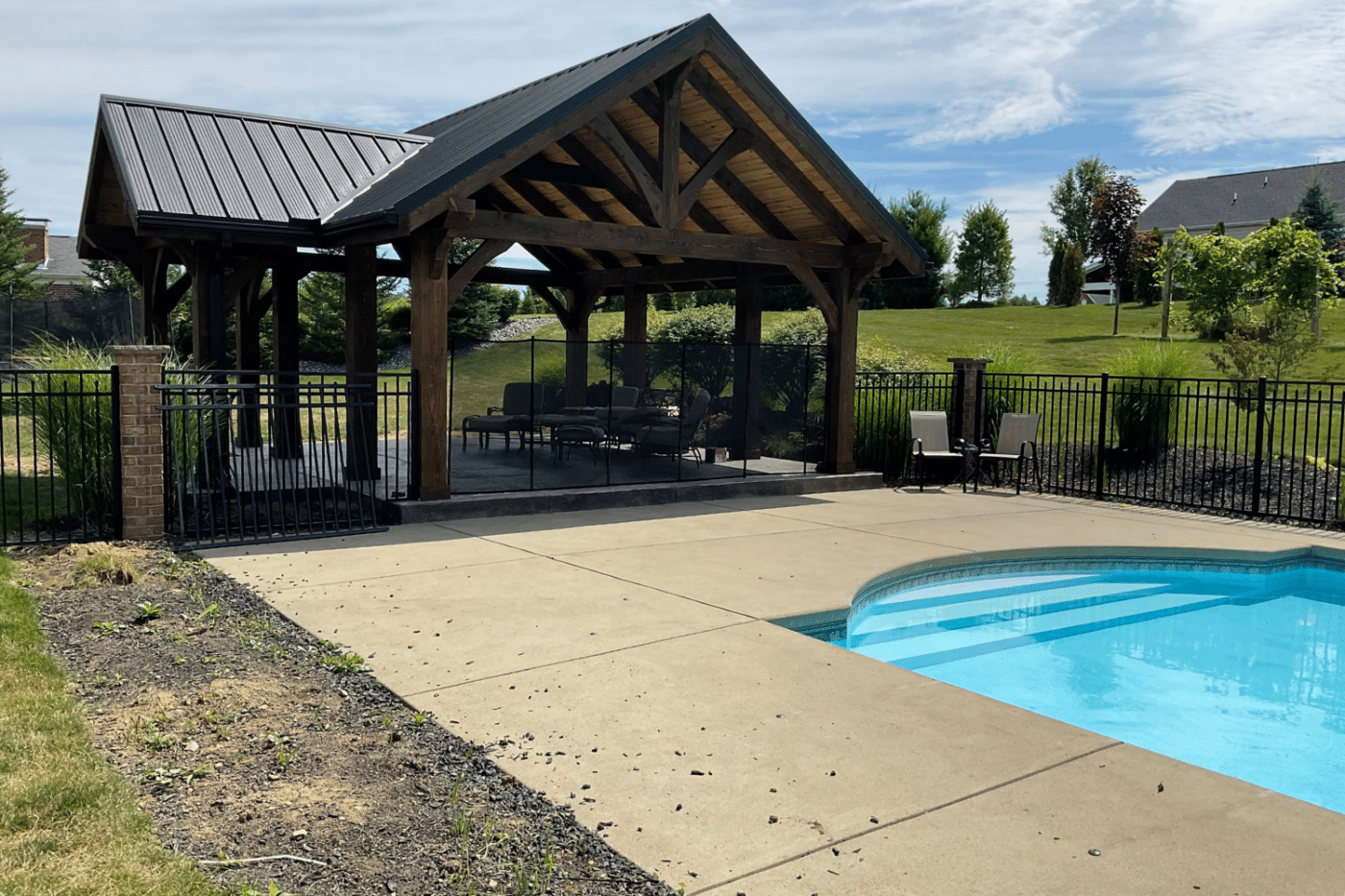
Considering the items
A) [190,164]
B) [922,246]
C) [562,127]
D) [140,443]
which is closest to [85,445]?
[140,443]

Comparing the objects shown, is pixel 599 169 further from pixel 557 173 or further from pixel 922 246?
pixel 922 246

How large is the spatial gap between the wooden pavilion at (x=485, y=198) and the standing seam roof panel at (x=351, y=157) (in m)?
0.04

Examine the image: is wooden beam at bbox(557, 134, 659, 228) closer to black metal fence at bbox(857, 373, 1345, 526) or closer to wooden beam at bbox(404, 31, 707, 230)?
wooden beam at bbox(404, 31, 707, 230)

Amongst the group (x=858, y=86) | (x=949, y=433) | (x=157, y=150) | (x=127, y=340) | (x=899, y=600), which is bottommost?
(x=899, y=600)

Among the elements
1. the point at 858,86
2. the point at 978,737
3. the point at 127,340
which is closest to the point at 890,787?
the point at 978,737

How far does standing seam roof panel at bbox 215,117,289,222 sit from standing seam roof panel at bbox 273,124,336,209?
1.11 feet

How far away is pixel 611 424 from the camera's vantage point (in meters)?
12.3

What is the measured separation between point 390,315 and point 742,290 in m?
18.2

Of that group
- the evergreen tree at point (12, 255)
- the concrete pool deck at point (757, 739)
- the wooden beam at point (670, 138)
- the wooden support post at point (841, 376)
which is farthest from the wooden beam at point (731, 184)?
the evergreen tree at point (12, 255)

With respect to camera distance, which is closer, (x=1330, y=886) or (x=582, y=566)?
(x=1330, y=886)

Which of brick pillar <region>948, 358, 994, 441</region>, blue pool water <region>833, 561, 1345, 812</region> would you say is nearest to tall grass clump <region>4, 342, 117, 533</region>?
blue pool water <region>833, 561, 1345, 812</region>

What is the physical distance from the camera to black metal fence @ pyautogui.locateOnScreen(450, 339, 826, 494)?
11.9m

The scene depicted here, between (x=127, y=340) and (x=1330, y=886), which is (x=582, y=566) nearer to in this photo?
(x=1330, y=886)

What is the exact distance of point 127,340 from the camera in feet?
69.8
